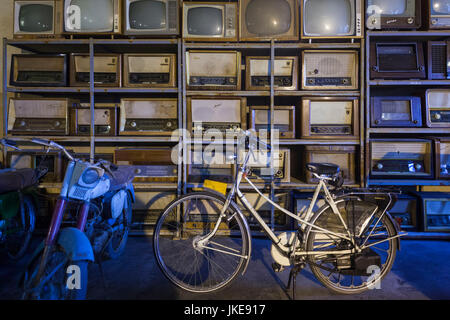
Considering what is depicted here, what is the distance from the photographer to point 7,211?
1.81m

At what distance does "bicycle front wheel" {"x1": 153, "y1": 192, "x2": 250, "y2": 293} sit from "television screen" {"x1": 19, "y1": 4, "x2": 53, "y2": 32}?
6.71 feet

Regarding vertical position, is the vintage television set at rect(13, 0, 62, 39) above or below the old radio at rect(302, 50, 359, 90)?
above

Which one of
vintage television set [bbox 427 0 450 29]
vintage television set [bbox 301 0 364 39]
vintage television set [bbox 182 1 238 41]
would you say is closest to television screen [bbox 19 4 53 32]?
vintage television set [bbox 182 1 238 41]

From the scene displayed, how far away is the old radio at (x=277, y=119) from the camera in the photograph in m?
2.21

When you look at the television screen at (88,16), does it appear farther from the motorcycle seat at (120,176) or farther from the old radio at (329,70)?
the old radio at (329,70)

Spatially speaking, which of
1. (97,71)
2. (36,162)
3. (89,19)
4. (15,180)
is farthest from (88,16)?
(15,180)

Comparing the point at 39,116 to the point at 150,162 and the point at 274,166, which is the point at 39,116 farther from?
the point at 274,166

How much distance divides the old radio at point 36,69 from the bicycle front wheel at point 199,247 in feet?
5.39

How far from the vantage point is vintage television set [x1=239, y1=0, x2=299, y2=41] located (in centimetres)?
221

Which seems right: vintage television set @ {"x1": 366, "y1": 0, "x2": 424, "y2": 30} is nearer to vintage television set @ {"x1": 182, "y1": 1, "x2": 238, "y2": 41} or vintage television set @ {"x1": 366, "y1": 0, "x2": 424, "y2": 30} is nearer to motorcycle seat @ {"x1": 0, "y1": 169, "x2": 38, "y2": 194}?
vintage television set @ {"x1": 182, "y1": 1, "x2": 238, "y2": 41}

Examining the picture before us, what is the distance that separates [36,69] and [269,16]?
2127 mm

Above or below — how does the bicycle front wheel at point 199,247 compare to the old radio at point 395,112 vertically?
below

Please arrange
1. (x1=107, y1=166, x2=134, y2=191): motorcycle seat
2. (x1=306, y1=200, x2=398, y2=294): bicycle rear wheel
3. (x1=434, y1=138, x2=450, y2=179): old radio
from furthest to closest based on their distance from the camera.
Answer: (x1=434, y1=138, x2=450, y2=179): old radio < (x1=107, y1=166, x2=134, y2=191): motorcycle seat < (x1=306, y1=200, x2=398, y2=294): bicycle rear wheel

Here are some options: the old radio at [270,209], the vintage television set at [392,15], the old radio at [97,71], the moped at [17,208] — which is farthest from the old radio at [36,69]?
the vintage television set at [392,15]
